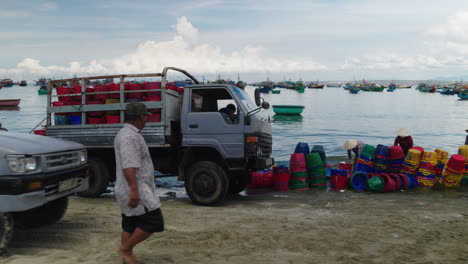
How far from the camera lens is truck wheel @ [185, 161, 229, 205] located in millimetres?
7629

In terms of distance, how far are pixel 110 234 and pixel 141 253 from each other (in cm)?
102

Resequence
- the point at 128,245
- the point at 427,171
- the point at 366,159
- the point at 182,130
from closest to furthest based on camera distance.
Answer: the point at 128,245 → the point at 182,130 → the point at 427,171 → the point at 366,159

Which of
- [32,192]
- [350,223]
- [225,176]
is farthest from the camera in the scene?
[225,176]

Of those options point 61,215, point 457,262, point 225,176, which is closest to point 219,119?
point 225,176

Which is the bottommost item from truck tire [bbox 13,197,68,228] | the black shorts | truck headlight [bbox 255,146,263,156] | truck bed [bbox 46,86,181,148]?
truck tire [bbox 13,197,68,228]

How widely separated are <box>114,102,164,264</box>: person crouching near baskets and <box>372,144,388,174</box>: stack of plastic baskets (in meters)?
7.42

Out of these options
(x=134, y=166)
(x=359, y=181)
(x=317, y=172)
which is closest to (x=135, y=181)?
(x=134, y=166)

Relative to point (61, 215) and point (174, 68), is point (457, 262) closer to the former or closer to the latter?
point (61, 215)

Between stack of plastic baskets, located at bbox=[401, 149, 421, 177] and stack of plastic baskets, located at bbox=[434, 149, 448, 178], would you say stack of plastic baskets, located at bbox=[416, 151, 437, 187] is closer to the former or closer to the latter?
stack of plastic baskets, located at bbox=[401, 149, 421, 177]

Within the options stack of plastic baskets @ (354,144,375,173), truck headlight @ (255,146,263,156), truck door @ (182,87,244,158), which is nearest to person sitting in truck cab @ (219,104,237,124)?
truck door @ (182,87,244,158)

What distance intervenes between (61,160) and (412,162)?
8070 mm

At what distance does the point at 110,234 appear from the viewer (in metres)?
5.57

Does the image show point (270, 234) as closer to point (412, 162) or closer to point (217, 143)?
point (217, 143)

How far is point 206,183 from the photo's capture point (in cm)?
771
